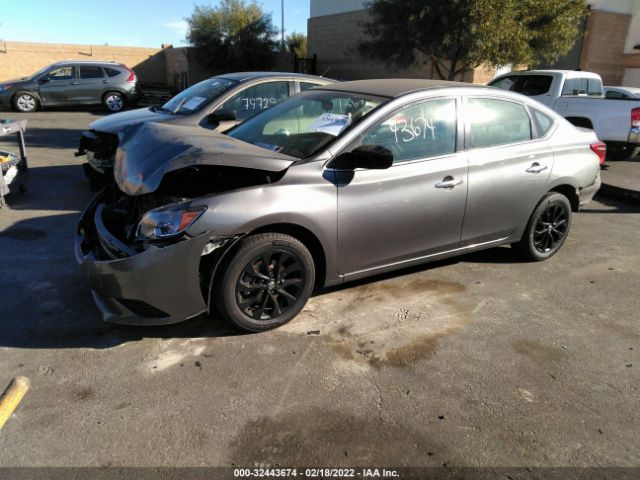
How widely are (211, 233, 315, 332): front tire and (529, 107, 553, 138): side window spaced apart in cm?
271

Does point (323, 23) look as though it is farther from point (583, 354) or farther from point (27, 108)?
point (583, 354)

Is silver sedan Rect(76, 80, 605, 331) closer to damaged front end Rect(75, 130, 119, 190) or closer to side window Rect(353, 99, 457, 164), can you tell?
side window Rect(353, 99, 457, 164)

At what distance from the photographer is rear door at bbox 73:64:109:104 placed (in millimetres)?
16656

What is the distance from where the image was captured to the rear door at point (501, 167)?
4.23 m

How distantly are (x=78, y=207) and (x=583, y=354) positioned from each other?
5899 millimetres

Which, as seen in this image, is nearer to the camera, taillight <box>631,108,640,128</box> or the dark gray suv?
taillight <box>631,108,640,128</box>

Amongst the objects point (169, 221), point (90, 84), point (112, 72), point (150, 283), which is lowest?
point (150, 283)

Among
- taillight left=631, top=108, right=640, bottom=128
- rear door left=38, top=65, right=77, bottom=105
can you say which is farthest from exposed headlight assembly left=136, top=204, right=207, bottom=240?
rear door left=38, top=65, right=77, bottom=105

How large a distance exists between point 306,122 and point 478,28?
343 inches

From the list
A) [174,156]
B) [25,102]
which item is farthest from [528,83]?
[25,102]

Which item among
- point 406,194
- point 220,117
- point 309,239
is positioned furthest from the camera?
point 220,117

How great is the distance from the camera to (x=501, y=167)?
171 inches

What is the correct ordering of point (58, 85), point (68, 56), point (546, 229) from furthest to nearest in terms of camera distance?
point (68, 56), point (58, 85), point (546, 229)

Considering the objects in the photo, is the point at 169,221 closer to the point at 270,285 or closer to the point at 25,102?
the point at 270,285
